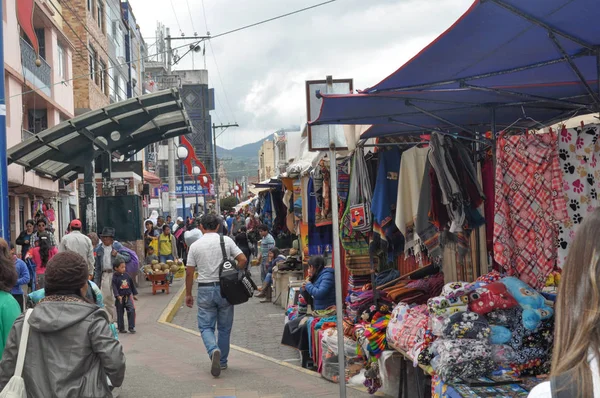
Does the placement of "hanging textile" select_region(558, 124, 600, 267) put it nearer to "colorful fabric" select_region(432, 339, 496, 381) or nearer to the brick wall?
"colorful fabric" select_region(432, 339, 496, 381)

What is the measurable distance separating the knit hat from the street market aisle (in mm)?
3747

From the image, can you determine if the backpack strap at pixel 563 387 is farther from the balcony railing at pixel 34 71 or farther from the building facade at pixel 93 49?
the building facade at pixel 93 49

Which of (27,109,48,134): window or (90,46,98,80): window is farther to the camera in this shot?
(90,46,98,80): window

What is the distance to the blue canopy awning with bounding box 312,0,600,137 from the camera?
4176 millimetres

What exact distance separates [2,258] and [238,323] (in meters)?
9.81

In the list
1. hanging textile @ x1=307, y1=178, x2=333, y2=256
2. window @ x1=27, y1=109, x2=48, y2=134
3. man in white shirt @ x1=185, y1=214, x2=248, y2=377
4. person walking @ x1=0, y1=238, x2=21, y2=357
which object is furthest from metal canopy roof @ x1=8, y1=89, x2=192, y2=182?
person walking @ x1=0, y1=238, x2=21, y2=357

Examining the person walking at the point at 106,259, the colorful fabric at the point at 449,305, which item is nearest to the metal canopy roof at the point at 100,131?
the person walking at the point at 106,259

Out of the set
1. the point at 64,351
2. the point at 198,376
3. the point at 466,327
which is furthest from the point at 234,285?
the point at 64,351

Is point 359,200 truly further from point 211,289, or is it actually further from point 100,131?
point 100,131

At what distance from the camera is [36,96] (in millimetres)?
21609

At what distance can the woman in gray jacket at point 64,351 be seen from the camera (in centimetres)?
Answer: 390

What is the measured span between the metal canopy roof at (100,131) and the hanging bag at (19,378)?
36.4 ft

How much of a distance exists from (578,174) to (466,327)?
1.34m

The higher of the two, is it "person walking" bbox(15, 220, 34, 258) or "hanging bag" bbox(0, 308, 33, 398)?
"person walking" bbox(15, 220, 34, 258)
